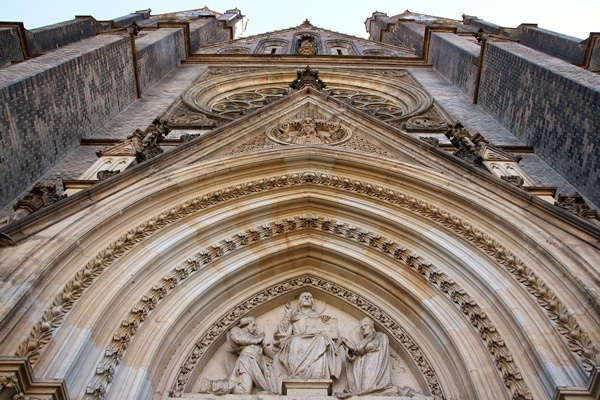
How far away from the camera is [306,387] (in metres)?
6.50

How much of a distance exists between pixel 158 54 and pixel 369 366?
13.7 m

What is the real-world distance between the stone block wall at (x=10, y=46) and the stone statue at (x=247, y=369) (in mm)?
12041

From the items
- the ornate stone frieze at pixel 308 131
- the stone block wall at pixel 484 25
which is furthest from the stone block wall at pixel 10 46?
the stone block wall at pixel 484 25

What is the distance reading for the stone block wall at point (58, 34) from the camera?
61.4 ft

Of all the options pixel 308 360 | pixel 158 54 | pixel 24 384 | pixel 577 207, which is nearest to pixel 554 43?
pixel 158 54

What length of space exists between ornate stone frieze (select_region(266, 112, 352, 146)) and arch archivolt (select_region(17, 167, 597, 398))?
3.29 feet

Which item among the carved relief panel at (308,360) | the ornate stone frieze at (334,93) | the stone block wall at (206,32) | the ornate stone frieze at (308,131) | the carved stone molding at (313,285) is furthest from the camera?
the stone block wall at (206,32)

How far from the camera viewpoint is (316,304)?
325 inches

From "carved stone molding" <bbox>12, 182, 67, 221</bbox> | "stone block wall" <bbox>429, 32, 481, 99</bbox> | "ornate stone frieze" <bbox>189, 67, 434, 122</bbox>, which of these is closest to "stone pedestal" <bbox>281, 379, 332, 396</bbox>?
"carved stone molding" <bbox>12, 182, 67, 221</bbox>

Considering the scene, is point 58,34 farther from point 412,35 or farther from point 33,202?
point 33,202

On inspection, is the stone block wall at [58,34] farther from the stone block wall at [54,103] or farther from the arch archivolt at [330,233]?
the arch archivolt at [330,233]

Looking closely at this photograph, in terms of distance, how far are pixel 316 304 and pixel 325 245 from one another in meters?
0.87

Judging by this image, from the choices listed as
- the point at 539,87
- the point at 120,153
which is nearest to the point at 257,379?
the point at 120,153

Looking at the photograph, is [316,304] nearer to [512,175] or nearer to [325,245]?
[325,245]
